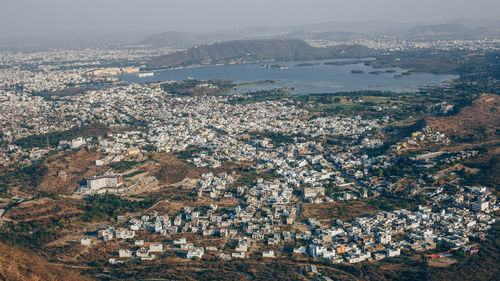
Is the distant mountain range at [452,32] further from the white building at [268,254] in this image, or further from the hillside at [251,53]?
the white building at [268,254]

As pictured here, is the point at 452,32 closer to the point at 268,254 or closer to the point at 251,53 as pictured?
the point at 251,53

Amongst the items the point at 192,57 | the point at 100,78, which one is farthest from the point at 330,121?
the point at 192,57

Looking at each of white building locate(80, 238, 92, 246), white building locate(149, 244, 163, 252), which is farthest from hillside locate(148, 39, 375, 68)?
white building locate(149, 244, 163, 252)

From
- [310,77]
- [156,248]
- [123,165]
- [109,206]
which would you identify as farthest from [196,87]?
[156,248]

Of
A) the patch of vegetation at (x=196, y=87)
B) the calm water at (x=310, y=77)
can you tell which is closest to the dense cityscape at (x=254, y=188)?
the patch of vegetation at (x=196, y=87)

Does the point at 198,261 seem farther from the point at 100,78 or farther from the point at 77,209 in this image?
the point at 100,78
